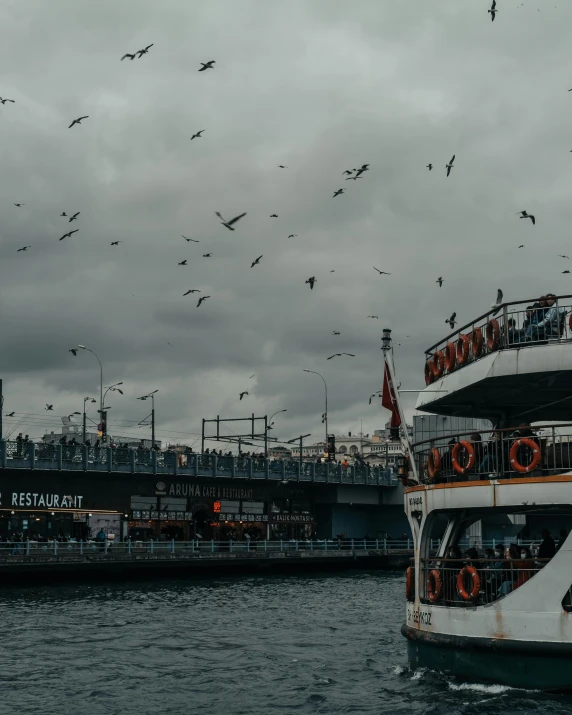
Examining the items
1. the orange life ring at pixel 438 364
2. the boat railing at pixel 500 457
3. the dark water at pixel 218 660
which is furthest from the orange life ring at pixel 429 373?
the dark water at pixel 218 660

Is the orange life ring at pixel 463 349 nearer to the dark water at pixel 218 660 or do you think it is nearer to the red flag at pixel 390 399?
the red flag at pixel 390 399

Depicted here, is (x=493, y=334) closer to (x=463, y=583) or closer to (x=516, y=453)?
(x=516, y=453)

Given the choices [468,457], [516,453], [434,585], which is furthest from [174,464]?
[516,453]

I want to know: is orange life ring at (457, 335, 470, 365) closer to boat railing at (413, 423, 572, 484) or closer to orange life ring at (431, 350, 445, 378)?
orange life ring at (431, 350, 445, 378)

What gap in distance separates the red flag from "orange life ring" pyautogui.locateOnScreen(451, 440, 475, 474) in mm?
4504

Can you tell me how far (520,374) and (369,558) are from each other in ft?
201

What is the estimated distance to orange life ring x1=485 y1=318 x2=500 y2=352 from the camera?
74.3 ft

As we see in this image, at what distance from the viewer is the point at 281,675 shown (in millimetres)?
26562

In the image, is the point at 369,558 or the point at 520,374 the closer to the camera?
the point at 520,374

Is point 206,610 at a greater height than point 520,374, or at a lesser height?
lesser

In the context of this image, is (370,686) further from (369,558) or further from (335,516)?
(335,516)

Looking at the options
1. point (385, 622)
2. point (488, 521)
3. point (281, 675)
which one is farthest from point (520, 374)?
point (488, 521)

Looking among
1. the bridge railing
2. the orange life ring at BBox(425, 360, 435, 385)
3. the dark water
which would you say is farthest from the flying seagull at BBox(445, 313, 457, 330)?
the bridge railing

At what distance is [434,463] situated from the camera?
2291 centimetres
